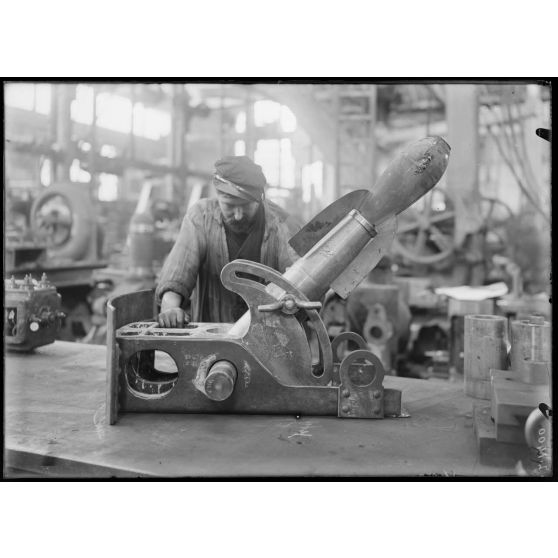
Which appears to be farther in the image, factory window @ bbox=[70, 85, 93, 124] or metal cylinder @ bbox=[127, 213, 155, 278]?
metal cylinder @ bbox=[127, 213, 155, 278]

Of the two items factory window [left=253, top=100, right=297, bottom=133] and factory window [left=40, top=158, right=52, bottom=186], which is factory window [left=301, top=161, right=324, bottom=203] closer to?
factory window [left=253, top=100, right=297, bottom=133]

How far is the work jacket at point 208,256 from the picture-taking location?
2.26 metres

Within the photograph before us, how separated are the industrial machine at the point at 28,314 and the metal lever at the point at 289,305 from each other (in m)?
1.25

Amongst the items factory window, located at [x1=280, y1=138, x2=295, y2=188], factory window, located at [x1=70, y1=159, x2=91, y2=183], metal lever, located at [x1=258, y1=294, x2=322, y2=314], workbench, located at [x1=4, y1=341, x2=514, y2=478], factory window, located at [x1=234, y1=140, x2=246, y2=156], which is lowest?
workbench, located at [x1=4, y1=341, x2=514, y2=478]

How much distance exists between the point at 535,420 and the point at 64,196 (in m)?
3.93

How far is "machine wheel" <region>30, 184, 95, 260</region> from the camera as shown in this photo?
4.61m

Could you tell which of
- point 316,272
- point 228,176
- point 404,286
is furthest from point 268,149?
point 404,286

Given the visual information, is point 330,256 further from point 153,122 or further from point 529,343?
point 153,122

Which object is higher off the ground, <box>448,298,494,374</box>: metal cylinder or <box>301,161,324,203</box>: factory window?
<box>301,161,324,203</box>: factory window

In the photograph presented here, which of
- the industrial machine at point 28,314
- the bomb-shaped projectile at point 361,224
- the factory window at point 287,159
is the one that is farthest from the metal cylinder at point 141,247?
the bomb-shaped projectile at point 361,224

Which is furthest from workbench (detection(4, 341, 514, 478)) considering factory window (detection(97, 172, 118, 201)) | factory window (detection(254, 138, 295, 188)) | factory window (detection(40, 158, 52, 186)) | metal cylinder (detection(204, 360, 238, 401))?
factory window (detection(97, 172, 118, 201))

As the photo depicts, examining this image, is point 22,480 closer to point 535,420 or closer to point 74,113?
point 535,420

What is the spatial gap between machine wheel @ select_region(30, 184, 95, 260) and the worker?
8.32 ft

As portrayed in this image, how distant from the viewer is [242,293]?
190 cm
